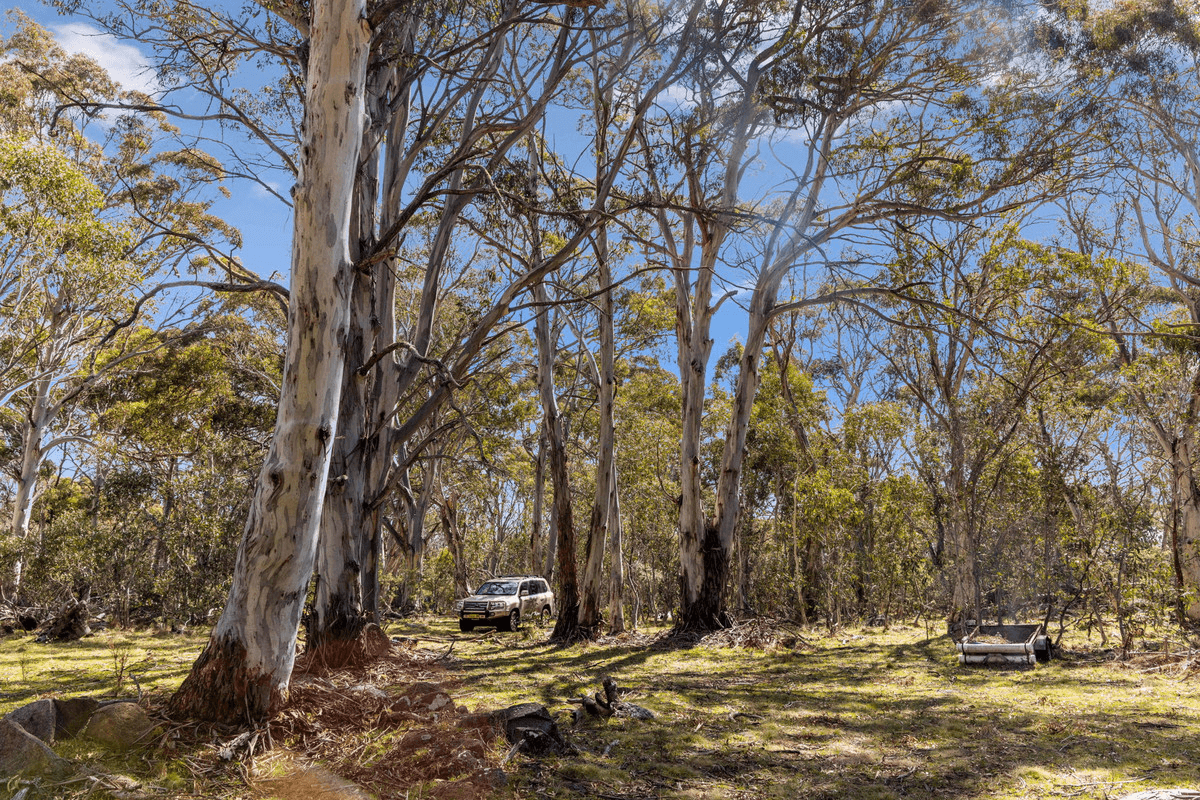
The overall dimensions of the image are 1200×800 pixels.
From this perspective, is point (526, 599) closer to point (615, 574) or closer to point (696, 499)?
point (615, 574)

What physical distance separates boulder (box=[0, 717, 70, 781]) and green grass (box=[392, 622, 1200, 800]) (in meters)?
2.35

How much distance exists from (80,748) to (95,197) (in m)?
12.4

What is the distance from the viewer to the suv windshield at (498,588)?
17812mm

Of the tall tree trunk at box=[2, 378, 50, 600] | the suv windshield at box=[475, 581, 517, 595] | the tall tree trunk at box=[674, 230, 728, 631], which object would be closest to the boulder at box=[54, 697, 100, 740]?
the tall tree trunk at box=[674, 230, 728, 631]

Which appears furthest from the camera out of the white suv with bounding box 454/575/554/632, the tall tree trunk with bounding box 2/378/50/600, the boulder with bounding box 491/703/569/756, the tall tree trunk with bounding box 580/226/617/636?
the white suv with bounding box 454/575/554/632

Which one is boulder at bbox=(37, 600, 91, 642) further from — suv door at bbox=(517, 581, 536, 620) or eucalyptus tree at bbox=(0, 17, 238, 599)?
suv door at bbox=(517, 581, 536, 620)

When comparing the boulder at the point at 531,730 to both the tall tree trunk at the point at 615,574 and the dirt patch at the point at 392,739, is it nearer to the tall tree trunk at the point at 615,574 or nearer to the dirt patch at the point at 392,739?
the dirt patch at the point at 392,739

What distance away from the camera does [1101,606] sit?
37.0ft

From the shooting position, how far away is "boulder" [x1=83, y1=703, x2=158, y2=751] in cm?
406

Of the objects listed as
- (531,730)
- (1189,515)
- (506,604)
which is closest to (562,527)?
(506,604)

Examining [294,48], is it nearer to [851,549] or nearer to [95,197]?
[95,197]

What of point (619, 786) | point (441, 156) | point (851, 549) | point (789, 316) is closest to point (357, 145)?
point (619, 786)

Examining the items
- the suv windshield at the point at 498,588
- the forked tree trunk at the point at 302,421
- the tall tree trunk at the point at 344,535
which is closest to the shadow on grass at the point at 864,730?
the tall tree trunk at the point at 344,535

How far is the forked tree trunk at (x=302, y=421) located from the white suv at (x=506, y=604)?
12.4m
